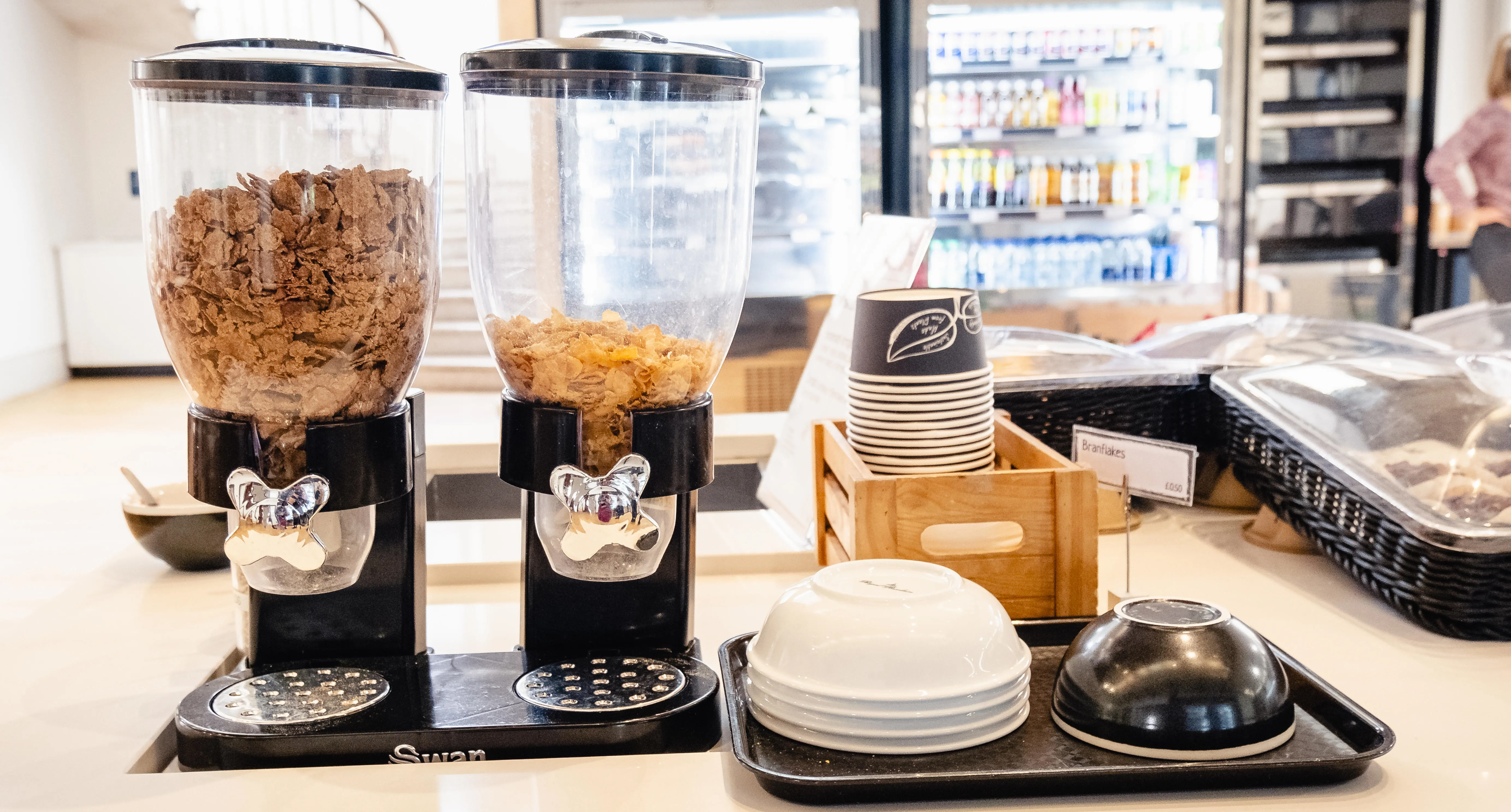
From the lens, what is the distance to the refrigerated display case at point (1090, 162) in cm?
496

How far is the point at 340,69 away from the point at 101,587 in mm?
834

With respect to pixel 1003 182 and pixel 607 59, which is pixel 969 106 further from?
pixel 607 59

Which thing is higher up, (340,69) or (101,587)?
(340,69)

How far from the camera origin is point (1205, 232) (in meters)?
5.21

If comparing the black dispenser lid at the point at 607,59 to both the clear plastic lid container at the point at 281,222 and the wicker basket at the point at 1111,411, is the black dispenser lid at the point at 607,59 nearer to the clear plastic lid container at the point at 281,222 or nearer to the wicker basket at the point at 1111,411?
the clear plastic lid container at the point at 281,222

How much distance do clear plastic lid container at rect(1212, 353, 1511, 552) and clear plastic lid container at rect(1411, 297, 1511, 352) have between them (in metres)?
0.74

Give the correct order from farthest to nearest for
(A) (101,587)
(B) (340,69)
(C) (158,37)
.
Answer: (C) (158,37), (A) (101,587), (B) (340,69)

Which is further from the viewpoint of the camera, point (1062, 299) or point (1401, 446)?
point (1062, 299)

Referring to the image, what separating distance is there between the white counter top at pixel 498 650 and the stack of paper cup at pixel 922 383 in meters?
0.22

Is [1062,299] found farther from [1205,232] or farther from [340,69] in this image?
[340,69]

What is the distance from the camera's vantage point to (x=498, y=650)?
1.12 metres

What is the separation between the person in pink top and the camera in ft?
15.3

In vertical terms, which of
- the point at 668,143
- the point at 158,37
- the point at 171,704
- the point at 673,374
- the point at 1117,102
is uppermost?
the point at 158,37

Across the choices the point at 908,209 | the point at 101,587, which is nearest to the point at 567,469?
the point at 101,587
